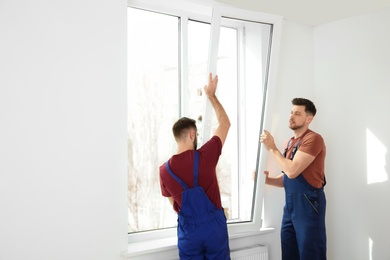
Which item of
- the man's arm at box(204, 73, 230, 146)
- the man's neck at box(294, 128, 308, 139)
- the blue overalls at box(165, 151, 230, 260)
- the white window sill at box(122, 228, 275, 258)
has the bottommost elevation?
the white window sill at box(122, 228, 275, 258)

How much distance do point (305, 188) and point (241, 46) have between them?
4.14 ft

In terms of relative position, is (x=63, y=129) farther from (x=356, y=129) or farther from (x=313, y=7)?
(x=356, y=129)

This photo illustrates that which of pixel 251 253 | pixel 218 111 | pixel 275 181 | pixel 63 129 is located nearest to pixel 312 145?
pixel 275 181

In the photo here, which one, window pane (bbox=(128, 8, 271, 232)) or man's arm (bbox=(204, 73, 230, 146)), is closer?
man's arm (bbox=(204, 73, 230, 146))

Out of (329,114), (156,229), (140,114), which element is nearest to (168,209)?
(156,229)

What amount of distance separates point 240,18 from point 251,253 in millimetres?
1856

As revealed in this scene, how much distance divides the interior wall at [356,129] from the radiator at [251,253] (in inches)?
30.1

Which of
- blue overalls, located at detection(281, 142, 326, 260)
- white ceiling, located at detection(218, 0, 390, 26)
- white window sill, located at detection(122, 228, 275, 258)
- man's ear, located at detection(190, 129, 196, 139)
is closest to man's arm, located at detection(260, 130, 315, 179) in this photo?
blue overalls, located at detection(281, 142, 326, 260)

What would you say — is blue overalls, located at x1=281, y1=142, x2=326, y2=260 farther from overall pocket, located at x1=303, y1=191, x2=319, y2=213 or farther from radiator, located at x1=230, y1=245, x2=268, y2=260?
radiator, located at x1=230, y1=245, x2=268, y2=260

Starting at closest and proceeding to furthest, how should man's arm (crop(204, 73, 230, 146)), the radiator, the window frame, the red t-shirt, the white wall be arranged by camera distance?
1. the white wall
2. the red t-shirt
3. man's arm (crop(204, 73, 230, 146))
4. the window frame
5. the radiator

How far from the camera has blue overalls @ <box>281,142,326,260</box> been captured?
11.2ft

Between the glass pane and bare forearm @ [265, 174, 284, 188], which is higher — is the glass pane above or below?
above

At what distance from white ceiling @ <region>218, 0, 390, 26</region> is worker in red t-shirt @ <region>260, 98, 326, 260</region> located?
0.78 metres

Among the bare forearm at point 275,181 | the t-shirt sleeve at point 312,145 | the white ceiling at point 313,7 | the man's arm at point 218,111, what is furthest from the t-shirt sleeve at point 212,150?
the white ceiling at point 313,7
